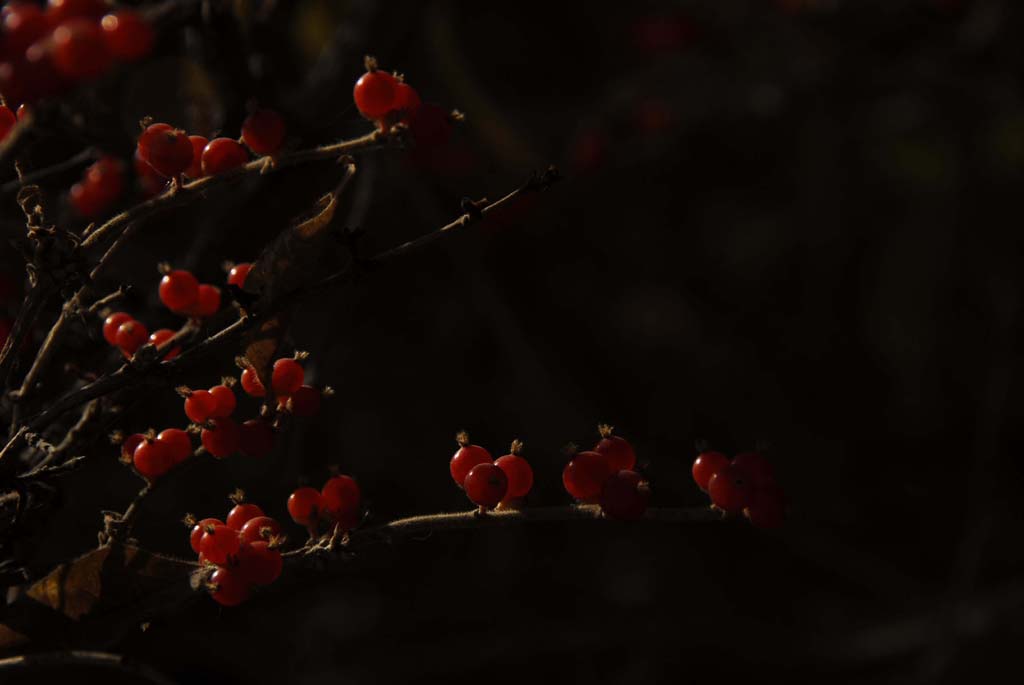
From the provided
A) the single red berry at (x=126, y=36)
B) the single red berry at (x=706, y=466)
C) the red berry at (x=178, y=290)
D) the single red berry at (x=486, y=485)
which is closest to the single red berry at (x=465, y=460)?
the single red berry at (x=486, y=485)

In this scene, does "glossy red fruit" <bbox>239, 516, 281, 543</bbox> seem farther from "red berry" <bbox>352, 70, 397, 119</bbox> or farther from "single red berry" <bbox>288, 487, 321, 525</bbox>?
"red berry" <bbox>352, 70, 397, 119</bbox>

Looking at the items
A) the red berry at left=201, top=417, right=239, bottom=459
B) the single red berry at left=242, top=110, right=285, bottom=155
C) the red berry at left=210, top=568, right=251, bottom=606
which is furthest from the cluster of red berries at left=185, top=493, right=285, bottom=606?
the single red berry at left=242, top=110, right=285, bottom=155

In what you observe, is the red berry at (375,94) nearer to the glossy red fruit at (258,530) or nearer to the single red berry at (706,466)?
the glossy red fruit at (258,530)

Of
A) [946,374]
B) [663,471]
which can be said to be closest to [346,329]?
[663,471]

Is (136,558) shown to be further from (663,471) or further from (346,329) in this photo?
(663,471)

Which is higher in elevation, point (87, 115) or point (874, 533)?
point (87, 115)

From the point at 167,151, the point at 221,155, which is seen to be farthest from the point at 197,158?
the point at 167,151
